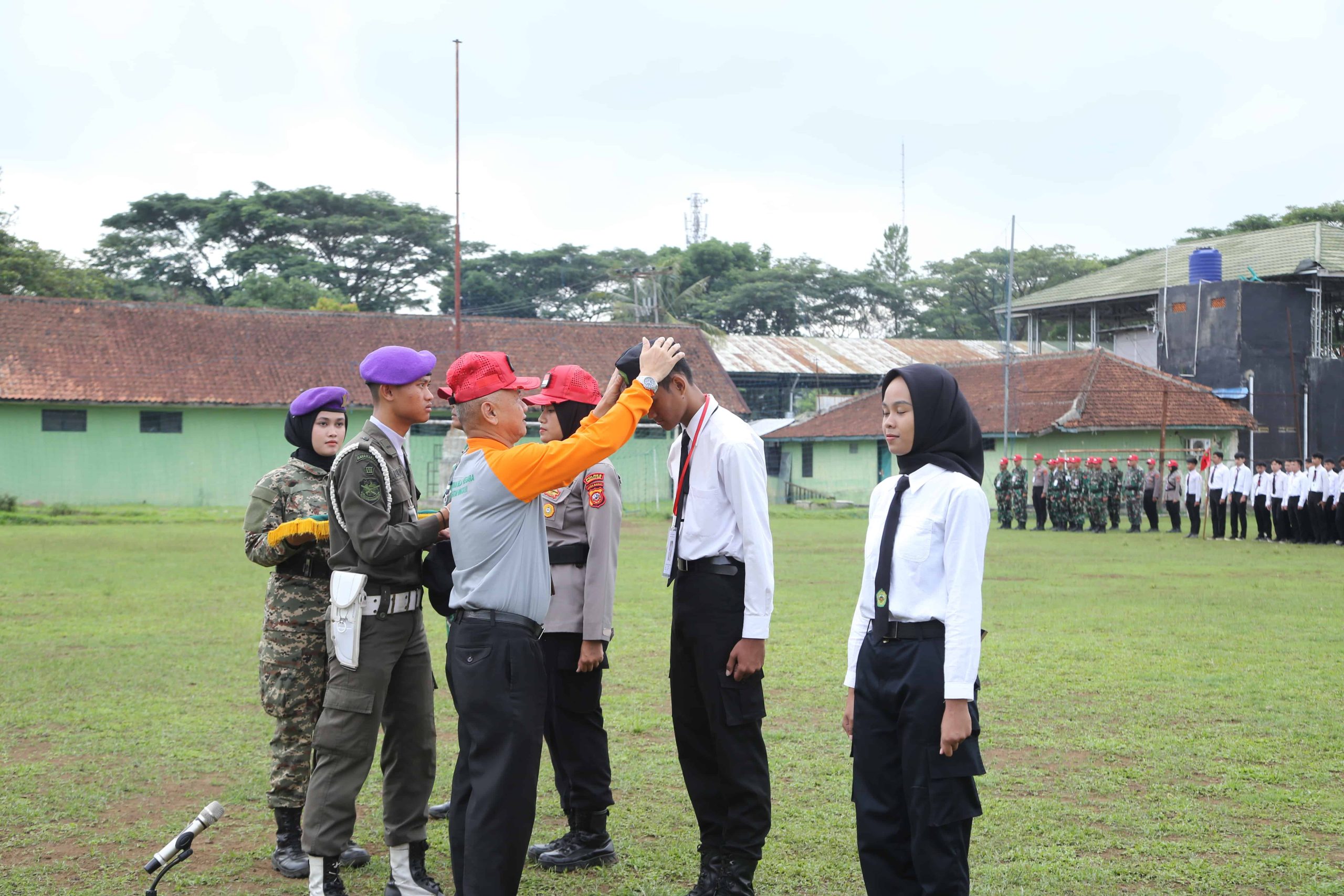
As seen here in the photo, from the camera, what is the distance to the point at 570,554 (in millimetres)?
4816

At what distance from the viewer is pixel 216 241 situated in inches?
1893

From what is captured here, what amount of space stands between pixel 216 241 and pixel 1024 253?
38924mm

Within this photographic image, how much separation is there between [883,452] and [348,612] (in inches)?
1310

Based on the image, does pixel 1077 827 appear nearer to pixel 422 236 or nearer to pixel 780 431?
pixel 780 431

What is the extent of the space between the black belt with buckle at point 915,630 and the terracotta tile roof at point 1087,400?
2868cm

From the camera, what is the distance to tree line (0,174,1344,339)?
46.9 m

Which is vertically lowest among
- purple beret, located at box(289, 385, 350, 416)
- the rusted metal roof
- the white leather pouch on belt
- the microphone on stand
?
the microphone on stand

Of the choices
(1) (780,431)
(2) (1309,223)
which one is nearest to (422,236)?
(1) (780,431)

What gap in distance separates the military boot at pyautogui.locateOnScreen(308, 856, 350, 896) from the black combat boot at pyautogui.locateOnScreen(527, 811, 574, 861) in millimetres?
786

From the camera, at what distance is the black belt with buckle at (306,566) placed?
469 centimetres

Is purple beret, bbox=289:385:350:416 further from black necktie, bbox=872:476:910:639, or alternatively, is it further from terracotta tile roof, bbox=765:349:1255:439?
terracotta tile roof, bbox=765:349:1255:439

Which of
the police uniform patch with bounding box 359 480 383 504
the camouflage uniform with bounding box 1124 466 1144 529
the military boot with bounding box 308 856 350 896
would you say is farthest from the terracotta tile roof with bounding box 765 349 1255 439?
the military boot with bounding box 308 856 350 896

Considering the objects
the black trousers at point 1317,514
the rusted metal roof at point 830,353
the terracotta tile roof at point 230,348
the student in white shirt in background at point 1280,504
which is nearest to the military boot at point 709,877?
the black trousers at point 1317,514

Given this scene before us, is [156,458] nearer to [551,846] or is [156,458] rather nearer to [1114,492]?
[1114,492]
